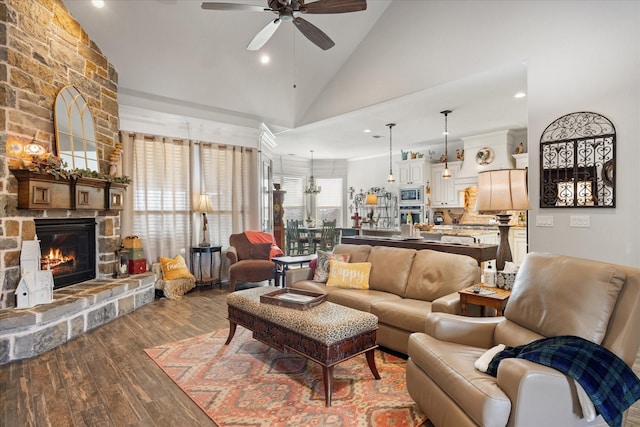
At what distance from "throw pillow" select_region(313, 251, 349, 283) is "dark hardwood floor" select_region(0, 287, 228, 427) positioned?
1165 mm

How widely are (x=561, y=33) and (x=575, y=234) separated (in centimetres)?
197

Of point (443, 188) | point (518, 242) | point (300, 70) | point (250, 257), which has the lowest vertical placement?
point (250, 257)

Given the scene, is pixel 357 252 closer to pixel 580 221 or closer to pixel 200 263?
pixel 580 221

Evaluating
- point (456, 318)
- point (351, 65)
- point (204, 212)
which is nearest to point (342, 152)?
point (351, 65)

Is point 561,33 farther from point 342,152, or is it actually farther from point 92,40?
point 342,152

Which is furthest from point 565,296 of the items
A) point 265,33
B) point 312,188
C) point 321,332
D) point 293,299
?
point 312,188

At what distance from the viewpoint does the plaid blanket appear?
1386 mm

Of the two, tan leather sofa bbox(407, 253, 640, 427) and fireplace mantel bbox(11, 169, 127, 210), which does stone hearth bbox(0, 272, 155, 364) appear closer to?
fireplace mantel bbox(11, 169, 127, 210)

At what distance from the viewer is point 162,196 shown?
5398mm

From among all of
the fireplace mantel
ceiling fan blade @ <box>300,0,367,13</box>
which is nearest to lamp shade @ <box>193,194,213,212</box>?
the fireplace mantel

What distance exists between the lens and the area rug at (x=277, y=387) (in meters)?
2.10

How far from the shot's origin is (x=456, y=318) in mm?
2164

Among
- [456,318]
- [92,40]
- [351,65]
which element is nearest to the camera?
[456,318]

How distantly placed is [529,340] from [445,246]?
1938mm
